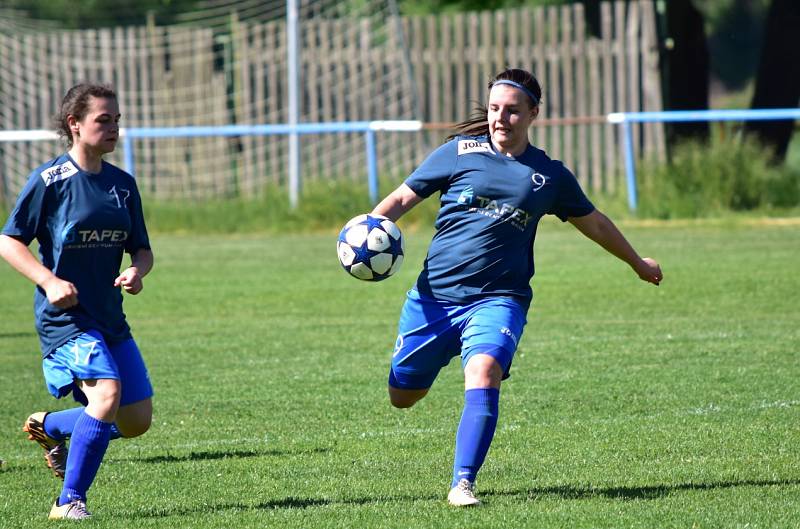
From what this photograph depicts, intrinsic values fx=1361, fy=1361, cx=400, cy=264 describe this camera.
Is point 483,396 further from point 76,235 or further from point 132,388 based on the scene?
point 76,235

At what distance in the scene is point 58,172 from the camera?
18.3 ft

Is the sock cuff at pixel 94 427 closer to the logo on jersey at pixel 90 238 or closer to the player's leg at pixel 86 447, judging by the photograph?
the player's leg at pixel 86 447

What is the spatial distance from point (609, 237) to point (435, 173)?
0.87m

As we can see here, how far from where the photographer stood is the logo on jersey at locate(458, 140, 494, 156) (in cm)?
602

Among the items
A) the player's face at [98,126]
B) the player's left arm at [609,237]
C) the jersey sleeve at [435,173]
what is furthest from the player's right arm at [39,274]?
the player's left arm at [609,237]

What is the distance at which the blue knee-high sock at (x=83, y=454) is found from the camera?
5.45 m

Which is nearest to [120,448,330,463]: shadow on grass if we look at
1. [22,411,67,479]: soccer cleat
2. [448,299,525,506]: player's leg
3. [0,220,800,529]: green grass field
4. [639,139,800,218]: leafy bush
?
[0,220,800,529]: green grass field

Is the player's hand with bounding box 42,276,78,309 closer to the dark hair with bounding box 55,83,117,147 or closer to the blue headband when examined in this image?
the dark hair with bounding box 55,83,117,147

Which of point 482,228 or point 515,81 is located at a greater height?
point 515,81

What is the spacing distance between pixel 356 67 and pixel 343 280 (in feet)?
30.0

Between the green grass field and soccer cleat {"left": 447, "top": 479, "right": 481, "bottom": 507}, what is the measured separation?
64 mm

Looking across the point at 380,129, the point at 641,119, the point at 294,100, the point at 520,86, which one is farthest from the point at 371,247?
the point at 294,100

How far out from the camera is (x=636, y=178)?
1972 cm

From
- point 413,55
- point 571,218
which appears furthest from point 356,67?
point 571,218
